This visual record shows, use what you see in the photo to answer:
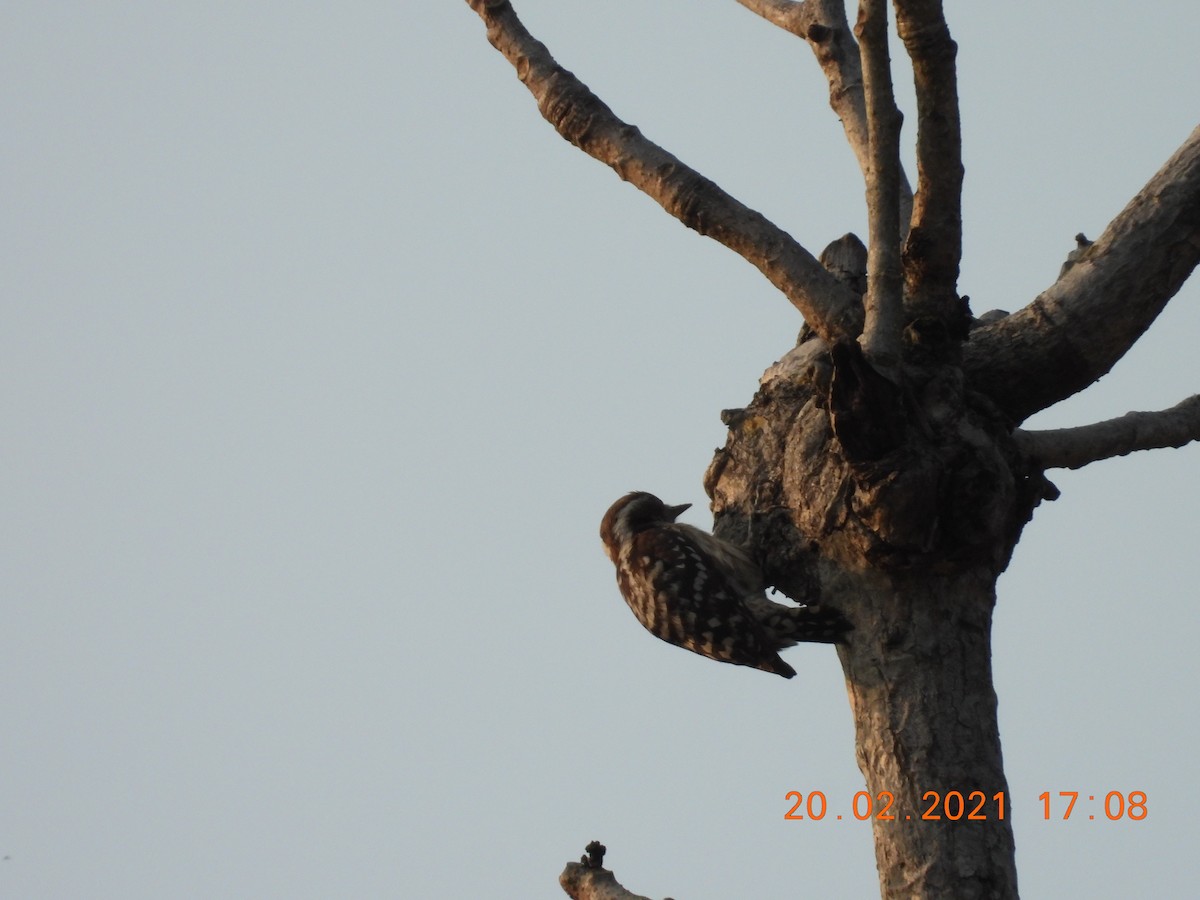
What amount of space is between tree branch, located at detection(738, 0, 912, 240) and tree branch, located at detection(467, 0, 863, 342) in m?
0.98

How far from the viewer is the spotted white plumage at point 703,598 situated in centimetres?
416

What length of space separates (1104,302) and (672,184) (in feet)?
4.02

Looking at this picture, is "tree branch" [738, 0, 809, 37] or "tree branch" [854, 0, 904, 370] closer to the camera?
"tree branch" [854, 0, 904, 370]

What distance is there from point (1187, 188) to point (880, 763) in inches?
70.6

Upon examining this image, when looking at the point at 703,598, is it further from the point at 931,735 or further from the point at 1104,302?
the point at 1104,302

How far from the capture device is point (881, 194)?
334 centimetres

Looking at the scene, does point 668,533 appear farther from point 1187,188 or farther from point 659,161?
point 1187,188

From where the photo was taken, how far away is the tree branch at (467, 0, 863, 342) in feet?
11.8

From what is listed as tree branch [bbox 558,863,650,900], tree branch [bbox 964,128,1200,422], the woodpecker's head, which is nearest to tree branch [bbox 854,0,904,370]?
tree branch [bbox 964,128,1200,422]

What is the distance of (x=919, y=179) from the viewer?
3348mm

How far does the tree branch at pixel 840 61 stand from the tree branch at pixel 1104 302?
2.89 feet

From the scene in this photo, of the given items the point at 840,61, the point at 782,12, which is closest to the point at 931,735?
the point at 840,61

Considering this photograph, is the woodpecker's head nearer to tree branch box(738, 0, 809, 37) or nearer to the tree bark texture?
the tree bark texture
